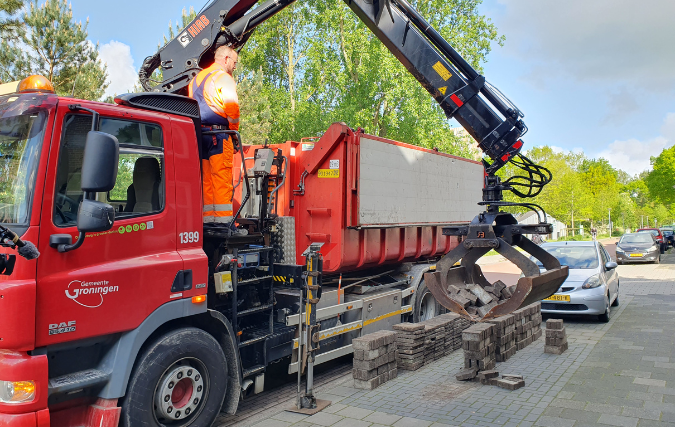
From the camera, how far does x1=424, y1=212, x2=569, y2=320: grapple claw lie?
5.26 meters

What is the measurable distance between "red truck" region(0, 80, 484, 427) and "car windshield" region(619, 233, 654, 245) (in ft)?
74.7

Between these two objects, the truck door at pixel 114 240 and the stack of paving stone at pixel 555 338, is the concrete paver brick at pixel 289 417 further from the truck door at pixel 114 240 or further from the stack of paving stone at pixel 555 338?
the stack of paving stone at pixel 555 338

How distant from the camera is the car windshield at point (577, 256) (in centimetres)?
1089

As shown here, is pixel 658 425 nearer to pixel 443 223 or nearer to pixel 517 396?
pixel 517 396

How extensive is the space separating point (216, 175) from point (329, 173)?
82.4 inches

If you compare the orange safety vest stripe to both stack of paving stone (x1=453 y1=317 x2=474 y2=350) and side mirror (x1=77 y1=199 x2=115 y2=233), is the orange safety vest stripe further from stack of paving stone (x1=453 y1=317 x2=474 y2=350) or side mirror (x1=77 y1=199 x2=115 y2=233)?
stack of paving stone (x1=453 y1=317 x2=474 y2=350)

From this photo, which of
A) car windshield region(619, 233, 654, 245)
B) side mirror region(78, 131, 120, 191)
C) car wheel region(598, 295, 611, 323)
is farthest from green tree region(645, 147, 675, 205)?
side mirror region(78, 131, 120, 191)

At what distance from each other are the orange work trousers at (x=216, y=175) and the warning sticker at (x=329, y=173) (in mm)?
1991

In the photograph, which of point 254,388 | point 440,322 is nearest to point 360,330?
point 440,322

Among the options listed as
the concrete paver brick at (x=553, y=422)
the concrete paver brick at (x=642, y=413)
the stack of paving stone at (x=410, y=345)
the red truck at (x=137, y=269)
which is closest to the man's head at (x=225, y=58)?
the red truck at (x=137, y=269)

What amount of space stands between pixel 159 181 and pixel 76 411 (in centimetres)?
195

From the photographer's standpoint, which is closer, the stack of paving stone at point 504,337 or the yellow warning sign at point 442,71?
the yellow warning sign at point 442,71

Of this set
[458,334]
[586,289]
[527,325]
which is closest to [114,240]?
[458,334]

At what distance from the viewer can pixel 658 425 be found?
520 centimetres
